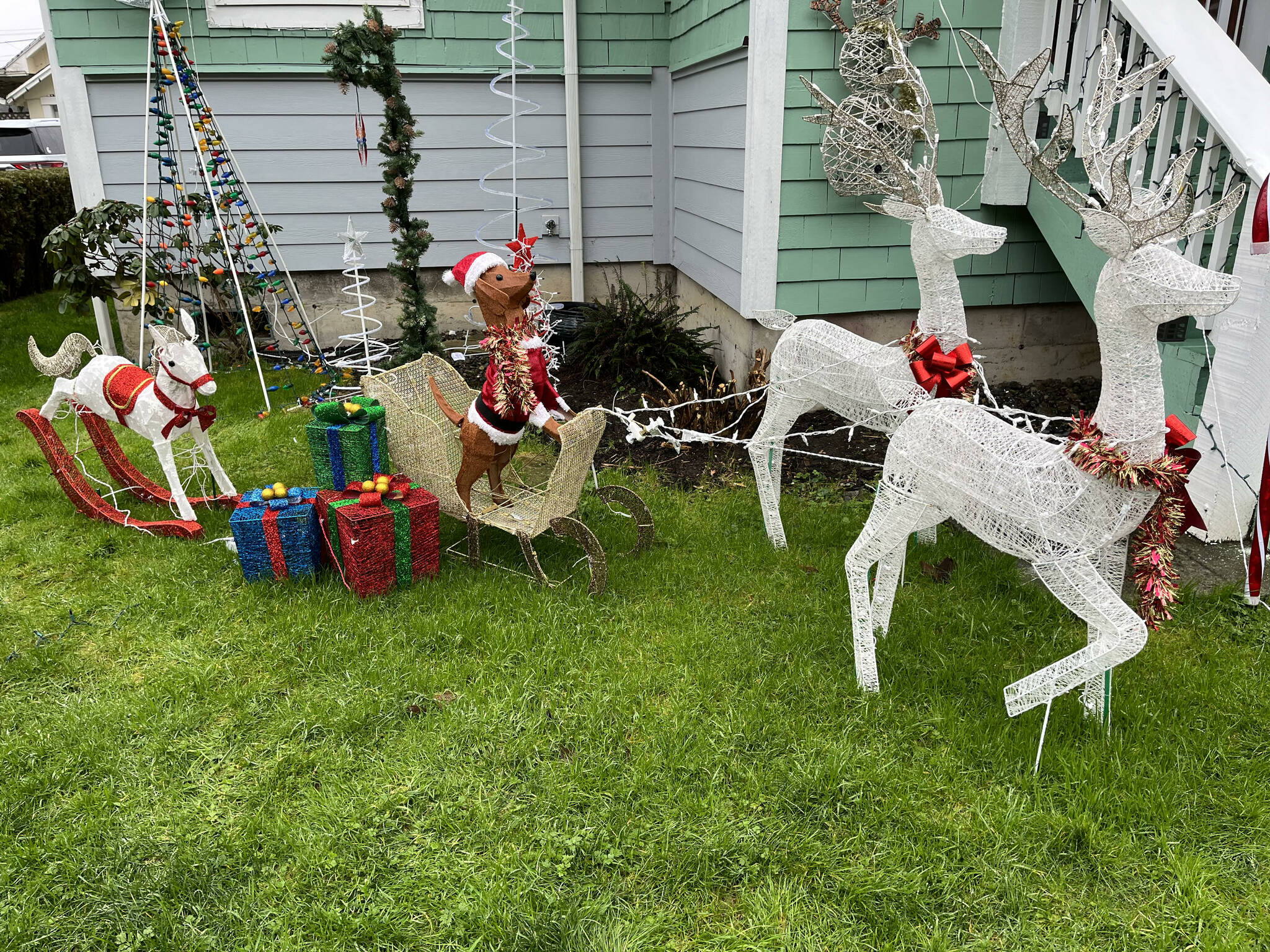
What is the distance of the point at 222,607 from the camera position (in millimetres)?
3645

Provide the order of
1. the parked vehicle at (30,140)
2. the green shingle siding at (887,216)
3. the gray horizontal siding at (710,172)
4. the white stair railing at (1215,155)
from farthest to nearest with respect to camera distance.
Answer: the parked vehicle at (30,140), the gray horizontal siding at (710,172), the green shingle siding at (887,216), the white stair railing at (1215,155)

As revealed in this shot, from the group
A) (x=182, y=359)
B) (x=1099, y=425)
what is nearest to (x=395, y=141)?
(x=182, y=359)

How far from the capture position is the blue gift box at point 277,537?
144 inches

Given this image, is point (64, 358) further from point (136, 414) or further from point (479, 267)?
point (479, 267)

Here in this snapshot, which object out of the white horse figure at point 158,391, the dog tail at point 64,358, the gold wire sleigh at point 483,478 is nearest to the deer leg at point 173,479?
the white horse figure at point 158,391

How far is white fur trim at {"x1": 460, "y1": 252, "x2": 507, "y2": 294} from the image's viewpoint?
3.36 metres

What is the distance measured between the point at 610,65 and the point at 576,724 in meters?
6.20

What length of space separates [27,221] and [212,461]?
8.80m

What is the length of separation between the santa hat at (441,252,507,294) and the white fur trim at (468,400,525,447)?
51 cm

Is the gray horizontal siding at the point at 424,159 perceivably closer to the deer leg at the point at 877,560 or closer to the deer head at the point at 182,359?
the deer head at the point at 182,359

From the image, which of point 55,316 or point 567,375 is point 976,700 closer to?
point 567,375

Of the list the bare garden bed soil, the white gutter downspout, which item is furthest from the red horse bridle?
the white gutter downspout

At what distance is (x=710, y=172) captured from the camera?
A: 6.06m

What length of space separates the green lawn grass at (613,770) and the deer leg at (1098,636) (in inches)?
2.7
